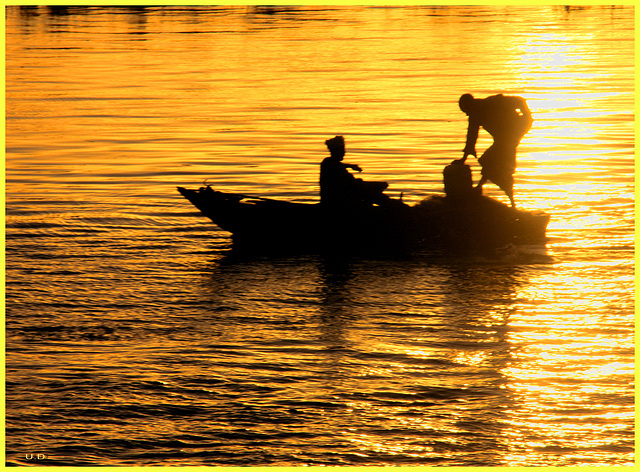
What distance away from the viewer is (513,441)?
28.3 feet

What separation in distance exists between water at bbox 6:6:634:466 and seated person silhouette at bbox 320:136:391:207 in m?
0.90

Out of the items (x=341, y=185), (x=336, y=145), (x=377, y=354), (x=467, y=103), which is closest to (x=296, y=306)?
(x=377, y=354)

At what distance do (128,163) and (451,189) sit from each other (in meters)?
9.23

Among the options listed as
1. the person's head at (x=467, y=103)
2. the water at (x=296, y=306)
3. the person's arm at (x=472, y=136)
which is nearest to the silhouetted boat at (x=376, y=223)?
the water at (x=296, y=306)

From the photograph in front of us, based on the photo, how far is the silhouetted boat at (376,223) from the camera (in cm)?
1433

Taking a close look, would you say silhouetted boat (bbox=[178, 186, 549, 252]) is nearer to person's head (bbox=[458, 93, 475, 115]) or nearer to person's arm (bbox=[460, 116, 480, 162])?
person's arm (bbox=[460, 116, 480, 162])

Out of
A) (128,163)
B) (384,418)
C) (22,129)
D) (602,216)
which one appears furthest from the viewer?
(22,129)

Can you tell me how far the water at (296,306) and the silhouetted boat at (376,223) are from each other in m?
0.32

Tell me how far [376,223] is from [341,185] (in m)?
0.77

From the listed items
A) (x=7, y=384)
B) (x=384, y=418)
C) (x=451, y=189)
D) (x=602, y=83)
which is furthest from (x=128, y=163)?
(x=602, y=83)

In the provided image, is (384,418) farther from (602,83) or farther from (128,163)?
(602,83)

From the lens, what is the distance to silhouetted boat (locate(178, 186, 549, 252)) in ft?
47.0

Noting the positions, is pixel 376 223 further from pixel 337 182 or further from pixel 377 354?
pixel 377 354

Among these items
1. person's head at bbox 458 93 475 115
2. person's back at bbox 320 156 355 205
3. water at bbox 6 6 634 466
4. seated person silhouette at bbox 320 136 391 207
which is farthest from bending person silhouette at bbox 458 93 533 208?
person's back at bbox 320 156 355 205
